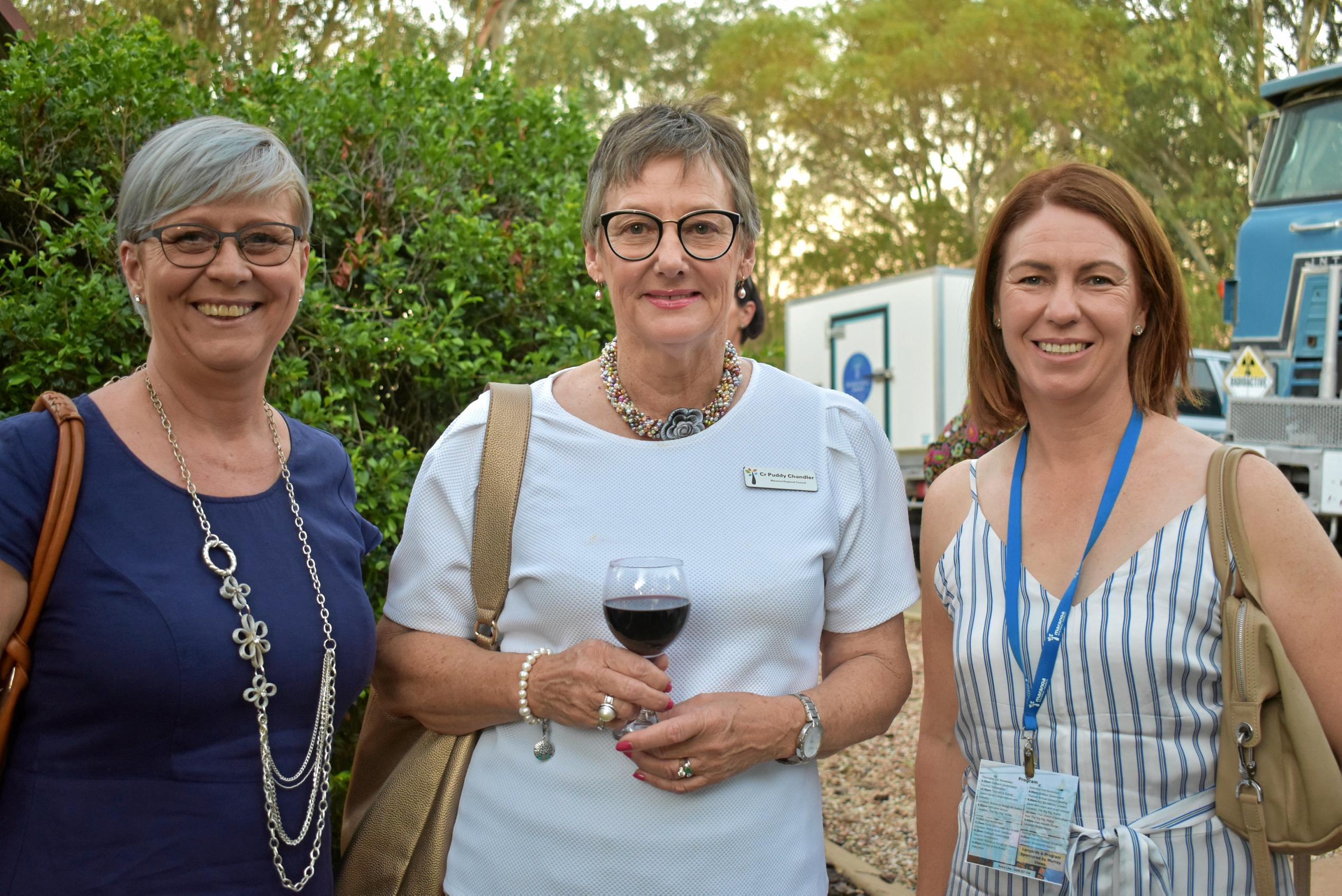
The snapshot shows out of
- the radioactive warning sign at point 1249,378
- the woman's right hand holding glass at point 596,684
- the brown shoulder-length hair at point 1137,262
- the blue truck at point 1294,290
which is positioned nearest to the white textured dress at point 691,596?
the woman's right hand holding glass at point 596,684

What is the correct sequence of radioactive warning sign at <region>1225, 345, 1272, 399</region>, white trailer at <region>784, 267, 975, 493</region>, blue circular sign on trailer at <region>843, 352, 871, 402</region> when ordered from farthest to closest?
blue circular sign on trailer at <region>843, 352, 871, 402</region>
white trailer at <region>784, 267, 975, 493</region>
radioactive warning sign at <region>1225, 345, 1272, 399</region>

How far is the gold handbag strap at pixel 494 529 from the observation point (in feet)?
7.28

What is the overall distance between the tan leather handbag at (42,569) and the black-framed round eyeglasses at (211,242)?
391 millimetres

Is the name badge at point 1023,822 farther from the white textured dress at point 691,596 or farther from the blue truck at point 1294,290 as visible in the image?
the blue truck at point 1294,290

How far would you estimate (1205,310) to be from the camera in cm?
2348

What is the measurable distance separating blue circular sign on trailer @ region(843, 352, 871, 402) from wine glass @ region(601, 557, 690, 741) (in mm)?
13132

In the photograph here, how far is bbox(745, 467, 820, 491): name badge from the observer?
7.36ft

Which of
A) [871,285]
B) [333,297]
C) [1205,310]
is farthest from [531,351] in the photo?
[1205,310]

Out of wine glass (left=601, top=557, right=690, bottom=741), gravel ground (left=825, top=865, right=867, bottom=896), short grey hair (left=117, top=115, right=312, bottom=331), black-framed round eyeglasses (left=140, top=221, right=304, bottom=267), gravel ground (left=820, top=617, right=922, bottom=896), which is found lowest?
gravel ground (left=820, top=617, right=922, bottom=896)

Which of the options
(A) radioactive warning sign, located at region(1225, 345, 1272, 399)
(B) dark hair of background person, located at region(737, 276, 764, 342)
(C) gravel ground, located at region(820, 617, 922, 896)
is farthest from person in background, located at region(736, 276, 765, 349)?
(A) radioactive warning sign, located at region(1225, 345, 1272, 399)

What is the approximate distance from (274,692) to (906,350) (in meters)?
13.0

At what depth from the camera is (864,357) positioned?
598 inches

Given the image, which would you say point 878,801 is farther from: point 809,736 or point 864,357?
point 864,357

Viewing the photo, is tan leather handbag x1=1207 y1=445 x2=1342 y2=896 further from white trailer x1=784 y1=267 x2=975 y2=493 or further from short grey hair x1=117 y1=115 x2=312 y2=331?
white trailer x1=784 y1=267 x2=975 y2=493
